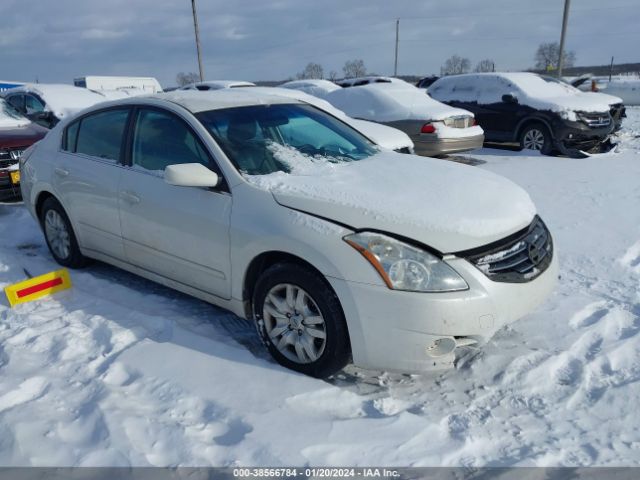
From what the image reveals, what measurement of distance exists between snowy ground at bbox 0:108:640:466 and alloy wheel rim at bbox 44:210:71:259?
68 centimetres

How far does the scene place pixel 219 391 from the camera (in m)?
2.96

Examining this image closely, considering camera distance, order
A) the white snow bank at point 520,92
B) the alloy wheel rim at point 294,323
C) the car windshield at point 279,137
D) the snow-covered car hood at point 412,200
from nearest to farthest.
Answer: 1. the snow-covered car hood at point 412,200
2. the alloy wheel rim at point 294,323
3. the car windshield at point 279,137
4. the white snow bank at point 520,92

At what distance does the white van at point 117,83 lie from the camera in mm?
22141

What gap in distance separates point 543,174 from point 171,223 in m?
Answer: 6.48

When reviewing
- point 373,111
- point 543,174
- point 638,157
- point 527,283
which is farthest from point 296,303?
point 638,157

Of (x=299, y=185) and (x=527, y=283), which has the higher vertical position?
(x=299, y=185)

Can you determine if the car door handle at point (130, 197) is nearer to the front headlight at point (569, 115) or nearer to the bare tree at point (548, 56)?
the front headlight at point (569, 115)

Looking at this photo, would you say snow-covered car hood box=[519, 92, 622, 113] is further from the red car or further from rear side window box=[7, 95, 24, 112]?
rear side window box=[7, 95, 24, 112]

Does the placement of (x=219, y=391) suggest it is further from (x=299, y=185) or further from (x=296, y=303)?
(x=299, y=185)

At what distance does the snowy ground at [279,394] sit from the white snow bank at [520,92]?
6601 mm

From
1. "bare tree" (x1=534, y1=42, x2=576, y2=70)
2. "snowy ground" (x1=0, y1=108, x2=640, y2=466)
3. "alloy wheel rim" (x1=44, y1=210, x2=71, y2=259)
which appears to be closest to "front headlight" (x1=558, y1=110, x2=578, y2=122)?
"snowy ground" (x1=0, y1=108, x2=640, y2=466)

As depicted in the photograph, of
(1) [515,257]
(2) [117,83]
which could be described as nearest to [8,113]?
(1) [515,257]

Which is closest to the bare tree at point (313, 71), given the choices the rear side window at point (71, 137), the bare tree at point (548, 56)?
the bare tree at point (548, 56)

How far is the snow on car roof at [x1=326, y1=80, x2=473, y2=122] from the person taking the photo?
9.29 m
